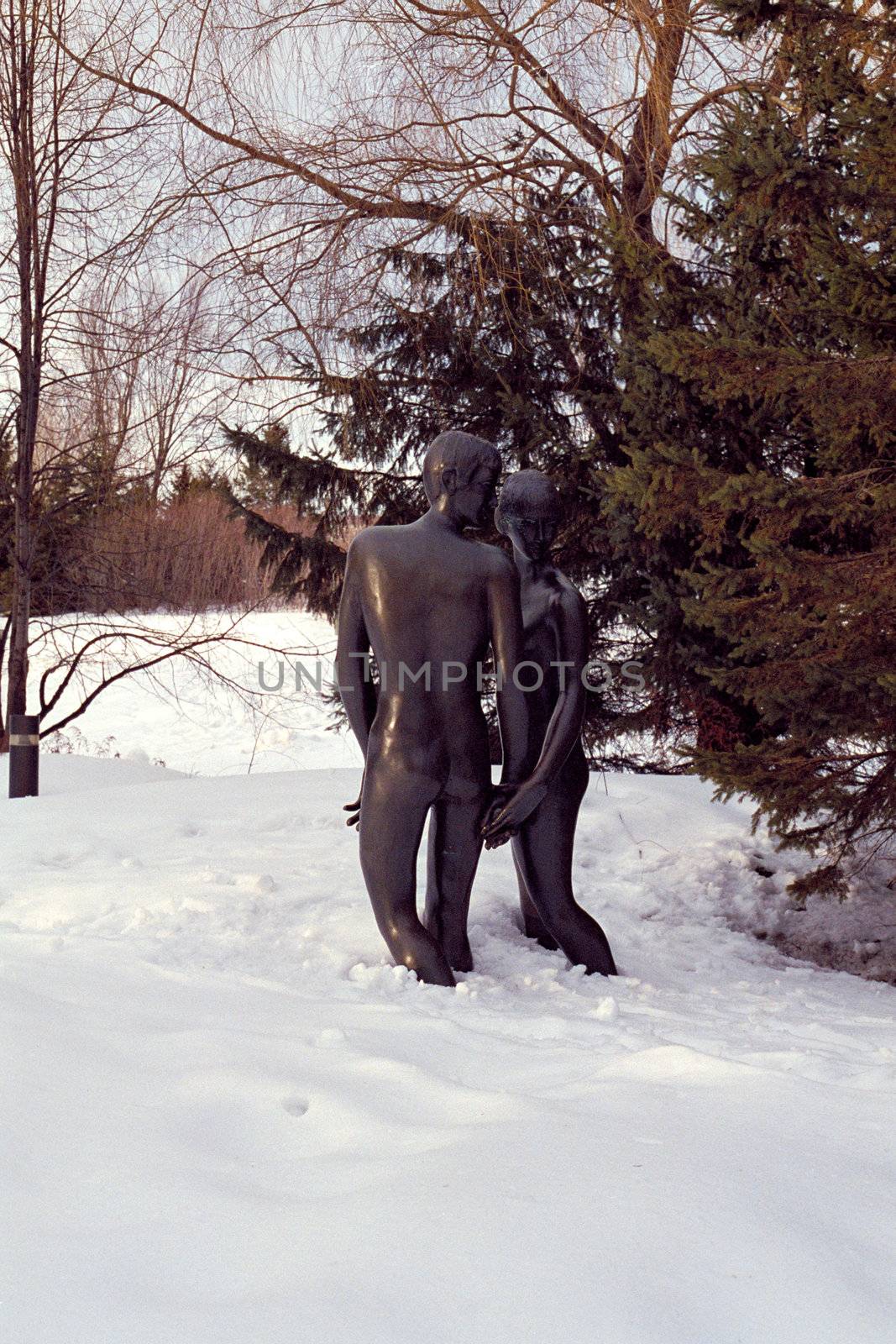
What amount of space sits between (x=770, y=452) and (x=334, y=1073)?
6.31 meters

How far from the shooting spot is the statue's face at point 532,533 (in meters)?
4.91

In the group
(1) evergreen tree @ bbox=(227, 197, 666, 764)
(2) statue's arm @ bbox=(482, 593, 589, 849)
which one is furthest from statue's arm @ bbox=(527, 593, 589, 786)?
(1) evergreen tree @ bbox=(227, 197, 666, 764)

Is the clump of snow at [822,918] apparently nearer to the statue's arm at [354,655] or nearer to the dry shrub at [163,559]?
the statue's arm at [354,655]

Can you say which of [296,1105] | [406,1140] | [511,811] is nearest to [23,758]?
Result: [511,811]

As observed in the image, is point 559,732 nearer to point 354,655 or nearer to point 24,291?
point 354,655

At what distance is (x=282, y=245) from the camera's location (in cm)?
874

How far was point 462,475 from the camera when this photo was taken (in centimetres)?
448

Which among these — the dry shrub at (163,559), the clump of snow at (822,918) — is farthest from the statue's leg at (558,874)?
the dry shrub at (163,559)

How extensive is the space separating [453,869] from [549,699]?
79 cm

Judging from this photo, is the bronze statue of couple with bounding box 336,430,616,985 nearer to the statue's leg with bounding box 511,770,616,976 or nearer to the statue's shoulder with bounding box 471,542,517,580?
the statue's shoulder with bounding box 471,542,517,580

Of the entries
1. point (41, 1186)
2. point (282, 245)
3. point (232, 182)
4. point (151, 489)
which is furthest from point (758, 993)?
point (151, 489)

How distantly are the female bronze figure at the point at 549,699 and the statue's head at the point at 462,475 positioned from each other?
333 millimetres

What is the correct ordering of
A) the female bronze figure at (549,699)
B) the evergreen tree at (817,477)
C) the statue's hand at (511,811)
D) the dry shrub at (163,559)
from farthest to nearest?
the dry shrub at (163,559) → the evergreen tree at (817,477) → the female bronze figure at (549,699) → the statue's hand at (511,811)

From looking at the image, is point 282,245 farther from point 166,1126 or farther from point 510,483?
point 166,1126
